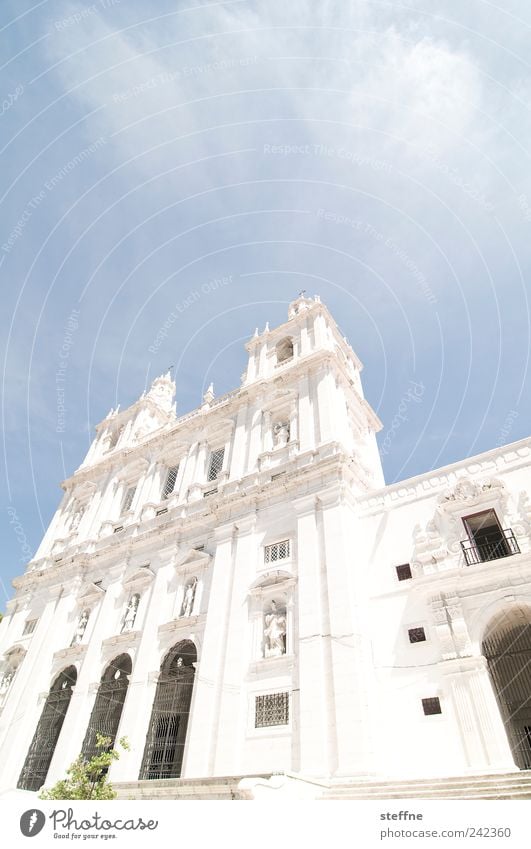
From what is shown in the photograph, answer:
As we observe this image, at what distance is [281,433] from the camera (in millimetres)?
24219

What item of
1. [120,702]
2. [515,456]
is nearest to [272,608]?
[120,702]

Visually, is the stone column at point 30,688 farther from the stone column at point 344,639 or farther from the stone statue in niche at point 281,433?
Answer: the stone column at point 344,639

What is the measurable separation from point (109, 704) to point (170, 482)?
1178cm

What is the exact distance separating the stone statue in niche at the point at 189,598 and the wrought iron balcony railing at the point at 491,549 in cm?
1081

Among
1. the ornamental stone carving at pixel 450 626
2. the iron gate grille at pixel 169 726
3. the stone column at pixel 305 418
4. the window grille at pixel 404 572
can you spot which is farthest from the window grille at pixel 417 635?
the stone column at pixel 305 418

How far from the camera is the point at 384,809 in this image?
6.39 m

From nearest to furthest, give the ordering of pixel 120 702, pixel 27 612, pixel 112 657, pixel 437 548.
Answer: pixel 437 548 < pixel 120 702 < pixel 112 657 < pixel 27 612

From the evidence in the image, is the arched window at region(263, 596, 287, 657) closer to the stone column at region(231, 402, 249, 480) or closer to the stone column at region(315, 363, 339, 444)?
the stone column at region(231, 402, 249, 480)

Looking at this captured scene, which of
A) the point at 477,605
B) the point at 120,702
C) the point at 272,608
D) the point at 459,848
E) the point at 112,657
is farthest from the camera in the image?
the point at 112,657

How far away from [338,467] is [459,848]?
44.8 feet

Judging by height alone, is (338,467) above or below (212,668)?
above

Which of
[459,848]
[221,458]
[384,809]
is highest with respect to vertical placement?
[221,458]

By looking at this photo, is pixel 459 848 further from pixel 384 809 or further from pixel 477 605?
pixel 477 605

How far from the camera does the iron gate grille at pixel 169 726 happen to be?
16.2m
